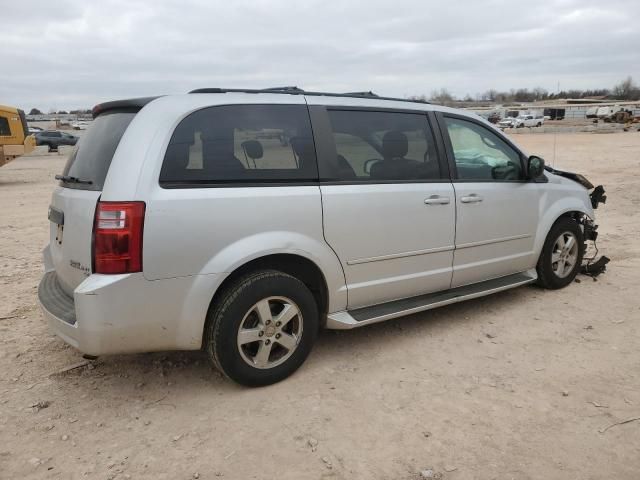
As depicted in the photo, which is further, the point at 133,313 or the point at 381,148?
the point at 381,148

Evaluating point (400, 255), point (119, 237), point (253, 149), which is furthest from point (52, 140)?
point (119, 237)

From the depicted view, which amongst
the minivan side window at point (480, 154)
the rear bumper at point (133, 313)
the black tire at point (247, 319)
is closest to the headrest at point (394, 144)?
the minivan side window at point (480, 154)

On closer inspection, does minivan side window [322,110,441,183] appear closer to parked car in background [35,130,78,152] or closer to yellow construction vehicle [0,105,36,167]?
yellow construction vehicle [0,105,36,167]

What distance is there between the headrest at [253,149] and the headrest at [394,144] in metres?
1.02

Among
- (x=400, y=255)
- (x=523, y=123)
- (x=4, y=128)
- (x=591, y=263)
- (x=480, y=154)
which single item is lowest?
(x=591, y=263)

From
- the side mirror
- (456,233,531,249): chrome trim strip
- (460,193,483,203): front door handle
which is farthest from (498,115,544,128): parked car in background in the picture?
(460,193,483,203): front door handle

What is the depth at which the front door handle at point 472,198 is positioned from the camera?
4.25 metres

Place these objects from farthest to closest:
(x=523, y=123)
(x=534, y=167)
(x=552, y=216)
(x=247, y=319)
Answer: (x=523, y=123), (x=552, y=216), (x=534, y=167), (x=247, y=319)

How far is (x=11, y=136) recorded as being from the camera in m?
16.7

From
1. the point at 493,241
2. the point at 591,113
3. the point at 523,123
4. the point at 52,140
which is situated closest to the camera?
the point at 493,241

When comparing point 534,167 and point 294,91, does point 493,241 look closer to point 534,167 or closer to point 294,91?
point 534,167

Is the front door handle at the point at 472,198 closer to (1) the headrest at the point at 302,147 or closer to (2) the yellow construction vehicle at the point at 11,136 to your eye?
(1) the headrest at the point at 302,147

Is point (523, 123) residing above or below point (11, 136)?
above

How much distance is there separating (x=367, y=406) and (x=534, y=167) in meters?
2.79
